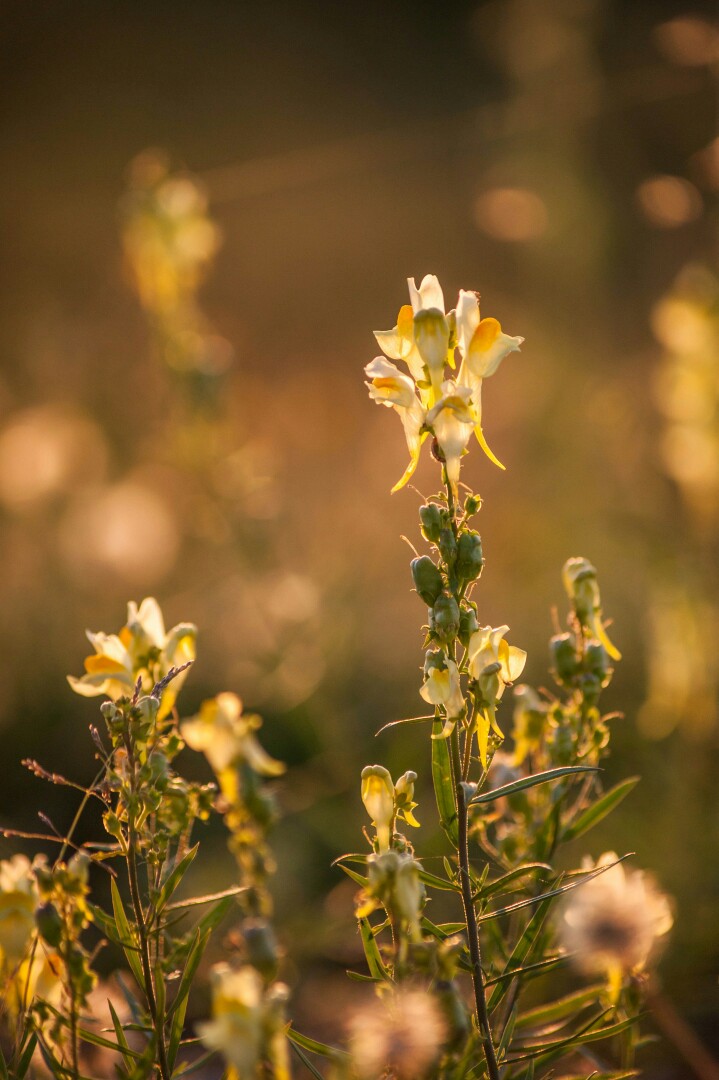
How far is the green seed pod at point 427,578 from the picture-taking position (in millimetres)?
906

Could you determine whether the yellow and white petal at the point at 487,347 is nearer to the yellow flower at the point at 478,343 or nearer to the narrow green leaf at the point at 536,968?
the yellow flower at the point at 478,343

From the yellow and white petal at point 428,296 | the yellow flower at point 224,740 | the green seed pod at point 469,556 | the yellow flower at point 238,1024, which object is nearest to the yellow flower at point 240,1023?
the yellow flower at point 238,1024

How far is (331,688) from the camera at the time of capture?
312cm

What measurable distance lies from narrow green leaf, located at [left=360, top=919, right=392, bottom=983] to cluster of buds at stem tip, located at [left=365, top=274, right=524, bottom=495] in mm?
405

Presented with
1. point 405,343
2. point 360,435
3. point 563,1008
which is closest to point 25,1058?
point 563,1008

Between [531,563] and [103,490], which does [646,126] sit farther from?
[103,490]

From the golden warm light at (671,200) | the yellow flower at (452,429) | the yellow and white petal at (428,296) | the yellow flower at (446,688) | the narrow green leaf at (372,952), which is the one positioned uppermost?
the golden warm light at (671,200)

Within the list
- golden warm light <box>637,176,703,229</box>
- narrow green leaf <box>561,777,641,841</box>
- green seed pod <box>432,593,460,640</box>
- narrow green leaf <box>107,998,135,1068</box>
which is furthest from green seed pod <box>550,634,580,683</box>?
golden warm light <box>637,176,703,229</box>

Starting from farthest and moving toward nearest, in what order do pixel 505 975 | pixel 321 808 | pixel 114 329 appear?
pixel 114 329, pixel 321 808, pixel 505 975

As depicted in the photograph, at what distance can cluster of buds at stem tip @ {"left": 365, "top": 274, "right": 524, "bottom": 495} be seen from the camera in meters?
0.93

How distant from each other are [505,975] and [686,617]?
1.77 metres

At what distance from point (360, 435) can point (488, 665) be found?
473 centimetres

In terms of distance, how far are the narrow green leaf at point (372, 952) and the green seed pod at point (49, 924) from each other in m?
0.27

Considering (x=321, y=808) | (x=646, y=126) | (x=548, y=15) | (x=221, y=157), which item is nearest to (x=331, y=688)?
(x=321, y=808)
